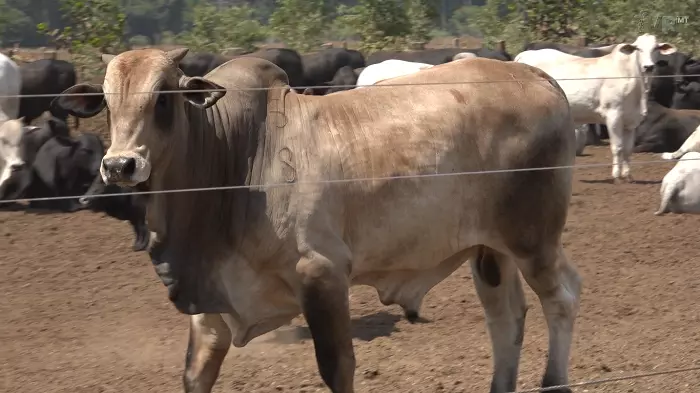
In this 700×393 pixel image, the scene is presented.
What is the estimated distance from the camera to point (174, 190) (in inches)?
204

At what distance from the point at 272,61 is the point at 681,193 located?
10.4 metres

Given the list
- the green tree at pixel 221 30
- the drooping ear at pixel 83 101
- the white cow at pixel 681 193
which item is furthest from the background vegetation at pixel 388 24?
the drooping ear at pixel 83 101

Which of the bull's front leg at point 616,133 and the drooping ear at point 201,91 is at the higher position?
the drooping ear at point 201,91

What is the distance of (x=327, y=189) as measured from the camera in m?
5.46

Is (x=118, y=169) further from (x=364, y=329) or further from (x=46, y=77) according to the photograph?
(x=46, y=77)

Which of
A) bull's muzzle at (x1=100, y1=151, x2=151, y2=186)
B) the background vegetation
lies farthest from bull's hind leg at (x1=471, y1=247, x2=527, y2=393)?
the background vegetation

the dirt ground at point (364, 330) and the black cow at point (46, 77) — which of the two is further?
the black cow at point (46, 77)

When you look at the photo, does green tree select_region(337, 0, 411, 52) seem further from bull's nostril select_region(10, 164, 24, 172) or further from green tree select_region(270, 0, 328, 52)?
bull's nostril select_region(10, 164, 24, 172)

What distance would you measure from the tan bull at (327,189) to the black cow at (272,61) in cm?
1476

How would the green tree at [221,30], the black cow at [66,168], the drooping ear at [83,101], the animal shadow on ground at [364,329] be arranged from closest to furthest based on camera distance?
the drooping ear at [83,101], the animal shadow on ground at [364,329], the black cow at [66,168], the green tree at [221,30]

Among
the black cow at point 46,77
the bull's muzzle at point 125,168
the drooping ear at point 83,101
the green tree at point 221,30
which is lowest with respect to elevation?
the green tree at point 221,30

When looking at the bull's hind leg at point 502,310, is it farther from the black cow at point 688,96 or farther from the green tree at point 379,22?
the green tree at point 379,22

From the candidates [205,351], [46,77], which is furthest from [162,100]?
[46,77]

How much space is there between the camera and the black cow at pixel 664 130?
17406mm
